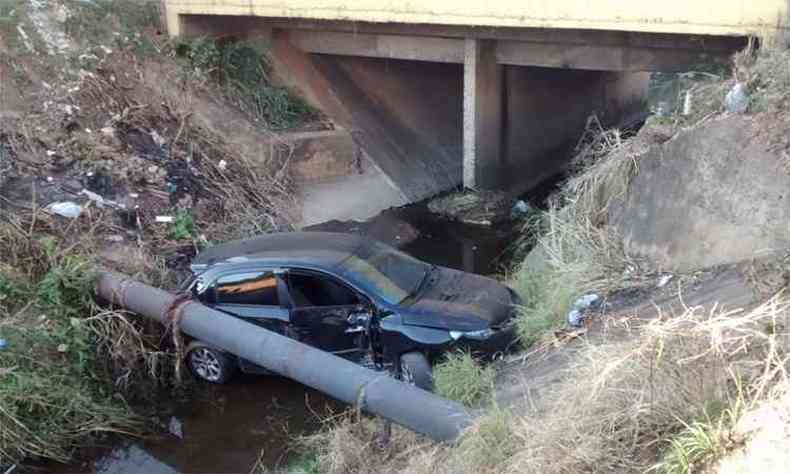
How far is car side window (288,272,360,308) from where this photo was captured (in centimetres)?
774

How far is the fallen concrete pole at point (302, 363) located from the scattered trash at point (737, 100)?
4296 millimetres

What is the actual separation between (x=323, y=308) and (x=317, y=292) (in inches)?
8.2

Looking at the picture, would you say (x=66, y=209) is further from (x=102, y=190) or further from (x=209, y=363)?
(x=209, y=363)

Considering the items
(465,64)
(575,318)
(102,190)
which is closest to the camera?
(575,318)

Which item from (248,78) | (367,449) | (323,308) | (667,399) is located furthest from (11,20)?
(667,399)

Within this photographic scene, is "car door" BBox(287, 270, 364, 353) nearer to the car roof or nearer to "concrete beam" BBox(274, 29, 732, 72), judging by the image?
the car roof

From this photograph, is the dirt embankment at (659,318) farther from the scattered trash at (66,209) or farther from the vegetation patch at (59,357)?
the scattered trash at (66,209)

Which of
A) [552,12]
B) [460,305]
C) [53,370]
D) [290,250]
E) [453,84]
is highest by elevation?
[552,12]

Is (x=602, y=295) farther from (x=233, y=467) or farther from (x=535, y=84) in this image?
(x=535, y=84)

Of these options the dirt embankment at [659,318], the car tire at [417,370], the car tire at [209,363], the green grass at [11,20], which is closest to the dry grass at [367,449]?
the dirt embankment at [659,318]

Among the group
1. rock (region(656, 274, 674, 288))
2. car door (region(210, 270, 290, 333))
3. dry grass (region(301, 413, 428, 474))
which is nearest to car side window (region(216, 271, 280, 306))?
car door (region(210, 270, 290, 333))

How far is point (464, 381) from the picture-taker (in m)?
6.33

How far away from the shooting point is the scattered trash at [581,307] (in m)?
7.12

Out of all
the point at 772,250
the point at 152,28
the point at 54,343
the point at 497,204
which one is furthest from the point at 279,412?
the point at 152,28
